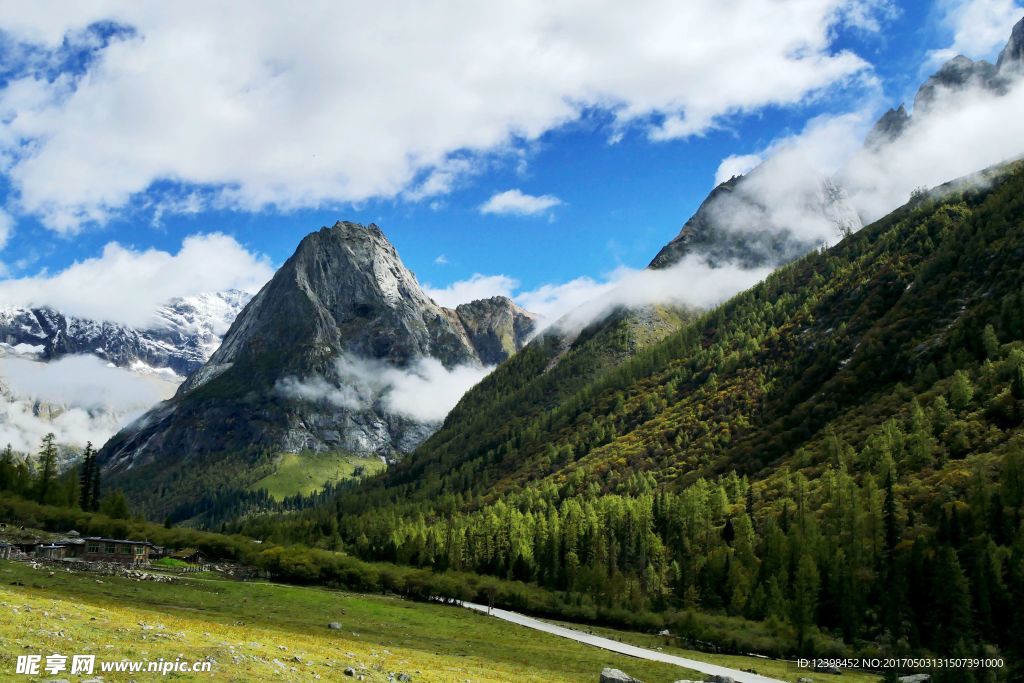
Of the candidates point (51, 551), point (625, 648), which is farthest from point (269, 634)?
point (51, 551)

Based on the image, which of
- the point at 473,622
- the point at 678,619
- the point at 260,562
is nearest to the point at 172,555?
the point at 260,562

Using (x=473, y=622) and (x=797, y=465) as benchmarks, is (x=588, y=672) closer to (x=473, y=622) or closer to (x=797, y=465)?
(x=473, y=622)

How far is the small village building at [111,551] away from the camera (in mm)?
143375

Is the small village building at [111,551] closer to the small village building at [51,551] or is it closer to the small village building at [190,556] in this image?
the small village building at [51,551]

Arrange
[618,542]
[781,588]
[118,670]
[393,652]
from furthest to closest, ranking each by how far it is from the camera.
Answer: [618,542] < [781,588] < [393,652] < [118,670]

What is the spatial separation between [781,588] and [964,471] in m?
43.6

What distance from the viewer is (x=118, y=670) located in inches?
1362

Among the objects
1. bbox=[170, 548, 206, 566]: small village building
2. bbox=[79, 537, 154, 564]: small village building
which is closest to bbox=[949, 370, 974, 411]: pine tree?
bbox=[170, 548, 206, 566]: small village building

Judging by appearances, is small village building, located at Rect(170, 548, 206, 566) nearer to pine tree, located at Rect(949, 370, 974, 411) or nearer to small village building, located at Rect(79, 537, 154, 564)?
small village building, located at Rect(79, 537, 154, 564)

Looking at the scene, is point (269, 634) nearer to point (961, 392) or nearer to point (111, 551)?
point (111, 551)

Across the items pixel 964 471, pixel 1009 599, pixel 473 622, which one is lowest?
pixel 473 622

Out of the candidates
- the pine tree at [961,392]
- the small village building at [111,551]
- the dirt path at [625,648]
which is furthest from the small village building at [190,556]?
the pine tree at [961,392]

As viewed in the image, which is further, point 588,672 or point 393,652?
point 588,672

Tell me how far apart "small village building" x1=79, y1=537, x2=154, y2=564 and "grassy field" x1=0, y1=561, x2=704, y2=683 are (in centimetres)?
1877
